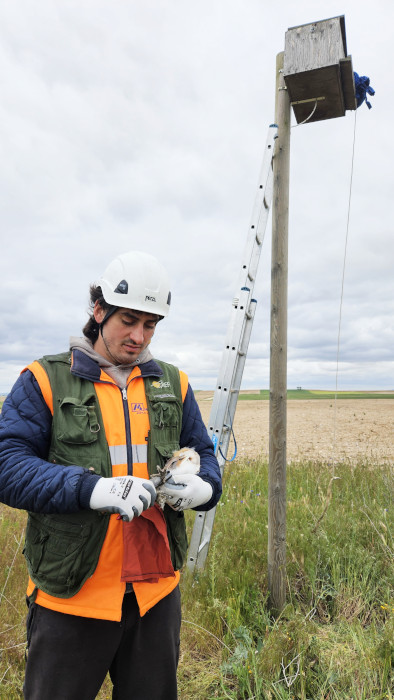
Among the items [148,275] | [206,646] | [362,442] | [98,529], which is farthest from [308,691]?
[362,442]

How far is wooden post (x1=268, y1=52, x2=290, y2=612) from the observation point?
140 inches

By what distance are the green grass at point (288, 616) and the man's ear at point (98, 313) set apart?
2268 millimetres

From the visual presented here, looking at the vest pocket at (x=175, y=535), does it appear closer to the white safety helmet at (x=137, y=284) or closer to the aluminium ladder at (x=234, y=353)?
the white safety helmet at (x=137, y=284)

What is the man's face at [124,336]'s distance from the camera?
2.12m

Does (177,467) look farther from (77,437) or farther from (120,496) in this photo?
(77,437)

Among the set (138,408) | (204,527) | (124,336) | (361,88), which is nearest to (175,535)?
(138,408)

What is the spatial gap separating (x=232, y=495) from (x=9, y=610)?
274cm

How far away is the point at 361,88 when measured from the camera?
3836mm

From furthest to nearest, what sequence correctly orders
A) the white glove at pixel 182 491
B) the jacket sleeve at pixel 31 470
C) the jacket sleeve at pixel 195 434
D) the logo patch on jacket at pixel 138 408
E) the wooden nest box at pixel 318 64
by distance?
1. the wooden nest box at pixel 318 64
2. the jacket sleeve at pixel 195 434
3. the logo patch on jacket at pixel 138 408
4. the white glove at pixel 182 491
5. the jacket sleeve at pixel 31 470

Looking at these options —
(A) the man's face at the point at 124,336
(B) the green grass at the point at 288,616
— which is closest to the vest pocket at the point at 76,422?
(A) the man's face at the point at 124,336

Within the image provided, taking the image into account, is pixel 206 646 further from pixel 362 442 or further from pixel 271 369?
pixel 362 442

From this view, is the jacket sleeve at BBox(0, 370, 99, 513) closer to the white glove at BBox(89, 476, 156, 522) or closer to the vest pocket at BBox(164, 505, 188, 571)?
the white glove at BBox(89, 476, 156, 522)

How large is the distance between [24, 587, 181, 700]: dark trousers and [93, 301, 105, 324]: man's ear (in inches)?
51.0

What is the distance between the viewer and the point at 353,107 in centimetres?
386
